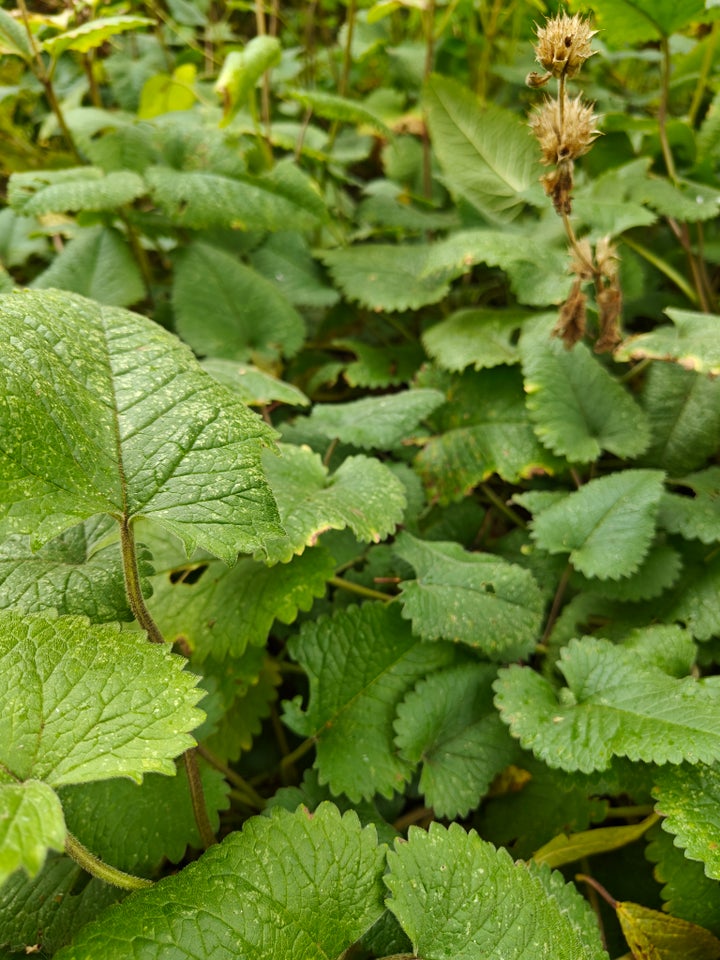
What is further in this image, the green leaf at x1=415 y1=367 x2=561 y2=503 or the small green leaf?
the green leaf at x1=415 y1=367 x2=561 y2=503

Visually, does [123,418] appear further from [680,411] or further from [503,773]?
[680,411]

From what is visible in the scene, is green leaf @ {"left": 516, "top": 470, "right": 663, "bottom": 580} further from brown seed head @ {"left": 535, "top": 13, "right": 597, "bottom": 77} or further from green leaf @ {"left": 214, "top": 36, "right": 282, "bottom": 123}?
green leaf @ {"left": 214, "top": 36, "right": 282, "bottom": 123}

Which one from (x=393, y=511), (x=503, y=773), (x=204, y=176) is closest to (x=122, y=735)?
(x=393, y=511)

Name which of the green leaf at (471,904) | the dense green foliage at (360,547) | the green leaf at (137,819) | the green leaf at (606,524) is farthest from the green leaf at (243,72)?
the green leaf at (471,904)

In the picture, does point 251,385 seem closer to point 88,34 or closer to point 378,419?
point 378,419

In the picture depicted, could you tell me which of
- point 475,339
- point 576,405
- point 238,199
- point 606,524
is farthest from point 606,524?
point 238,199

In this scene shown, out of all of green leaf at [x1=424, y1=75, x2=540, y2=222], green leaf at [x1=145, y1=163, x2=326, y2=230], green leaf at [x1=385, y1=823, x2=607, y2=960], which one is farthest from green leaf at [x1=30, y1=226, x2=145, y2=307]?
green leaf at [x1=385, y1=823, x2=607, y2=960]
